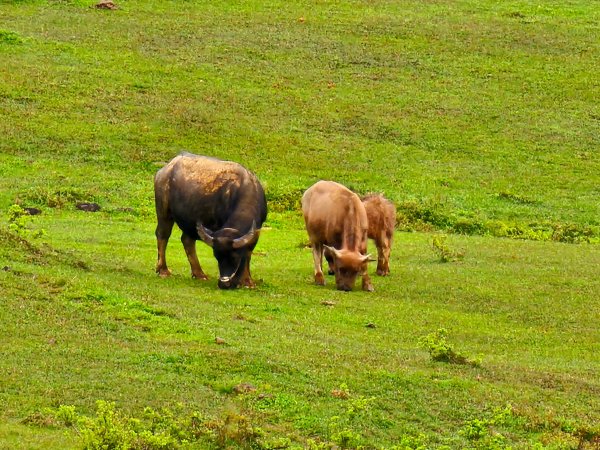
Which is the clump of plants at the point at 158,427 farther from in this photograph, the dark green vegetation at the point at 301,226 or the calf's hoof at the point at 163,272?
the calf's hoof at the point at 163,272

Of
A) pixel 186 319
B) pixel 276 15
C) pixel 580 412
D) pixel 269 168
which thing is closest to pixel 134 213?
pixel 269 168

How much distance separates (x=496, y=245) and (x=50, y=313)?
1472 centimetres

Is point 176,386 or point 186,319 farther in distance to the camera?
point 186,319

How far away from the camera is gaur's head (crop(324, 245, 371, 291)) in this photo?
75.5ft

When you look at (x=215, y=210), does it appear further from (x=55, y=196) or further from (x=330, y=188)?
(x=55, y=196)

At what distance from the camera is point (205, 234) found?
22.5 meters

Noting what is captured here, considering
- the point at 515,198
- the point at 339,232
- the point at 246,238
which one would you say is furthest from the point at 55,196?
the point at 515,198

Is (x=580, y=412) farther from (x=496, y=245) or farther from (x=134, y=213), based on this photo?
(x=134, y=213)

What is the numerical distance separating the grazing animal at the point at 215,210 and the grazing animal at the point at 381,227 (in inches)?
110

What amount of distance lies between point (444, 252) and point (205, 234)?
6.74 m

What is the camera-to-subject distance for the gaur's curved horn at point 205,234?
2241cm

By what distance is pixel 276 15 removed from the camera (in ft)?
174

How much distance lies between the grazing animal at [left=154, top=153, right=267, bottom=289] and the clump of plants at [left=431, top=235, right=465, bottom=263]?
5359 mm

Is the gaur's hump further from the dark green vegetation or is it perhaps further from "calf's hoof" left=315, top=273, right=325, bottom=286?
the dark green vegetation
